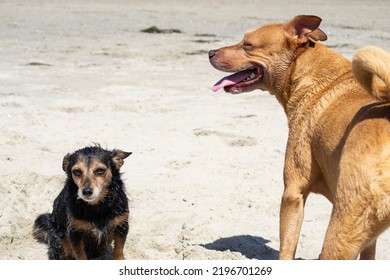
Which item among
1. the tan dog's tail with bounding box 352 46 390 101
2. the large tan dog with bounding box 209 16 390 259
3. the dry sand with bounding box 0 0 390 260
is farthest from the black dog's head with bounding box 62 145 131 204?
the tan dog's tail with bounding box 352 46 390 101

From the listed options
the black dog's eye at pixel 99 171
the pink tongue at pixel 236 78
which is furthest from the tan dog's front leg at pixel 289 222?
the black dog's eye at pixel 99 171

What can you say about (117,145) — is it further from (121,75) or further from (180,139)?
(121,75)

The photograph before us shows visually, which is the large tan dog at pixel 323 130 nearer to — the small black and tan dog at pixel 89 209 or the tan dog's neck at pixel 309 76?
the tan dog's neck at pixel 309 76

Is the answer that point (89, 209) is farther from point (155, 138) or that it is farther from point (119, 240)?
point (155, 138)

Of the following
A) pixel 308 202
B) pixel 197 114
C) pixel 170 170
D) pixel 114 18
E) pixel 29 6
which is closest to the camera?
pixel 308 202

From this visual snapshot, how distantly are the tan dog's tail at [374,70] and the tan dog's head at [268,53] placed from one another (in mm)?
1165

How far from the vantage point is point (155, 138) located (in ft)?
31.6

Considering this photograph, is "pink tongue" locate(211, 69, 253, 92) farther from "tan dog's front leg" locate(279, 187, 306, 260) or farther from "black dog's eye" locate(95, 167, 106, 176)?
"black dog's eye" locate(95, 167, 106, 176)

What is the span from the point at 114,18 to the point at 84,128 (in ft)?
47.2

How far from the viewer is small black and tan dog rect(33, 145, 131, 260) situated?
21.1 feet

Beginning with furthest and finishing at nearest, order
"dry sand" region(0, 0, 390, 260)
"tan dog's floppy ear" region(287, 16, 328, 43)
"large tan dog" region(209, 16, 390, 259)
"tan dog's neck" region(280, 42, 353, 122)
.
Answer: "dry sand" region(0, 0, 390, 260)
"tan dog's floppy ear" region(287, 16, 328, 43)
"tan dog's neck" region(280, 42, 353, 122)
"large tan dog" region(209, 16, 390, 259)

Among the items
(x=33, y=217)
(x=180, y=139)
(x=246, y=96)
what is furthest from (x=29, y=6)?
(x=33, y=217)

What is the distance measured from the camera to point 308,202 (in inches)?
301

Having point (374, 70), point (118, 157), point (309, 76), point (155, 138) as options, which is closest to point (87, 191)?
point (118, 157)
